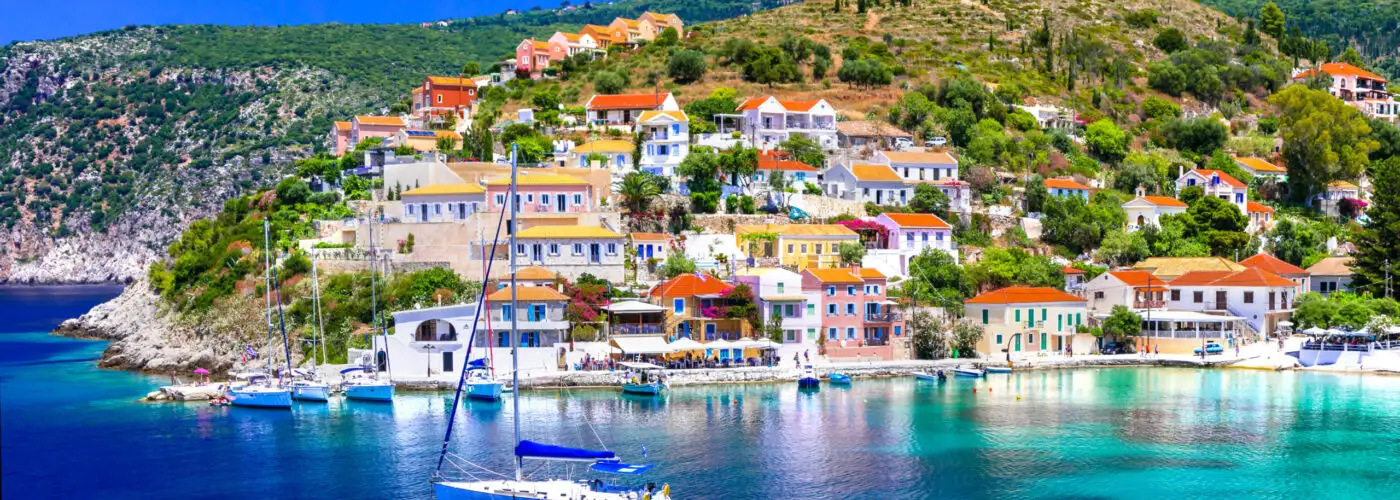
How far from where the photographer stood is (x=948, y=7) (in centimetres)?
11588

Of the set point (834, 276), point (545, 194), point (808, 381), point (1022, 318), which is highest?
point (545, 194)

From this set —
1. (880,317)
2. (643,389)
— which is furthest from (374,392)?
(880,317)

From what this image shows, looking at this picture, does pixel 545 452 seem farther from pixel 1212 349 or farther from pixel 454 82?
pixel 454 82

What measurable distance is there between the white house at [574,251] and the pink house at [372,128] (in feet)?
88.9

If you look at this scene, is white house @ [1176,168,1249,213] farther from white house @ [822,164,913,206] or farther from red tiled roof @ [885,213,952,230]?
red tiled roof @ [885,213,952,230]

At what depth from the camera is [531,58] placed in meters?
95.2

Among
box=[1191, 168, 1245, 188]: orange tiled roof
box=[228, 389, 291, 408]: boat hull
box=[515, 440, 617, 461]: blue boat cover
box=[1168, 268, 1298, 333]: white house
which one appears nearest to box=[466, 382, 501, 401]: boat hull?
box=[228, 389, 291, 408]: boat hull

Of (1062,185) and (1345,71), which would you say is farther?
(1345,71)

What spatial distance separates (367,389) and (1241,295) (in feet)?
127

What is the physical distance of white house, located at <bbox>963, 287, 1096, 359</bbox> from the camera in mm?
58656

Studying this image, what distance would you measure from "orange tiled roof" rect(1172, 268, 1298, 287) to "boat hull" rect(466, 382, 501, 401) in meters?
33.1

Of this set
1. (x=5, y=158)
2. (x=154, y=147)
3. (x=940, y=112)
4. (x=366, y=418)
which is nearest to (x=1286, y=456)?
(x=366, y=418)

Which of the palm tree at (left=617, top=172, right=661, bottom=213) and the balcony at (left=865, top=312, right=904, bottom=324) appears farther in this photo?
the palm tree at (left=617, top=172, right=661, bottom=213)

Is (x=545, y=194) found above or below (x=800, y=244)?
above
